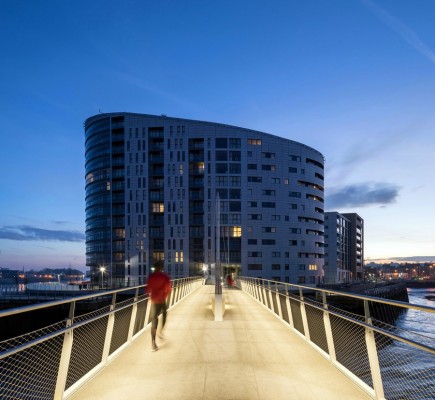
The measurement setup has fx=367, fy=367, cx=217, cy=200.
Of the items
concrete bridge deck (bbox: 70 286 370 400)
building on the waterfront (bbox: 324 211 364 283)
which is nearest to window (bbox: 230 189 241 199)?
building on the waterfront (bbox: 324 211 364 283)

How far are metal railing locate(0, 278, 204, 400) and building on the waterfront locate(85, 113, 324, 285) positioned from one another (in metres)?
14.9

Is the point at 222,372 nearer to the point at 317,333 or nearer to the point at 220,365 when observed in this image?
the point at 220,365

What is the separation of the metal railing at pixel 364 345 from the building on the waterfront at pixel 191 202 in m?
42.6

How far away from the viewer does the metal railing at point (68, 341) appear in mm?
4711

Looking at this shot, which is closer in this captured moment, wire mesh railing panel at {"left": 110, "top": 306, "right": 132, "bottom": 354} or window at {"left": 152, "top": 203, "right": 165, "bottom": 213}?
wire mesh railing panel at {"left": 110, "top": 306, "right": 132, "bottom": 354}

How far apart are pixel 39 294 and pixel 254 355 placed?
189 feet

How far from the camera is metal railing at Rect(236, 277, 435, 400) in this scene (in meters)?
4.61

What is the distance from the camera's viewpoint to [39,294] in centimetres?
5597

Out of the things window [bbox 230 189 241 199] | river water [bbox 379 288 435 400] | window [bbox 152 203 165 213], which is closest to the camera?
river water [bbox 379 288 435 400]

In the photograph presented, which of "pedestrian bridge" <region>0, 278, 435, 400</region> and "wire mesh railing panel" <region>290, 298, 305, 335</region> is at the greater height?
"pedestrian bridge" <region>0, 278, 435, 400</region>

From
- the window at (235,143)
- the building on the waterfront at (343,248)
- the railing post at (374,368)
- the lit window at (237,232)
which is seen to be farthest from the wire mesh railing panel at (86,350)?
the building on the waterfront at (343,248)

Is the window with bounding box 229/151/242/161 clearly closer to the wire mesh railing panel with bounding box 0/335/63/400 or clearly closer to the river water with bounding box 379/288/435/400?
the river water with bounding box 379/288/435/400

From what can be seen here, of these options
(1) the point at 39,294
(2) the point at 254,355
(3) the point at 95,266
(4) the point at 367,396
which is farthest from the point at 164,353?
(3) the point at 95,266

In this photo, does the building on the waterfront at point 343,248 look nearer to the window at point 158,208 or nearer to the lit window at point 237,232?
the lit window at point 237,232
